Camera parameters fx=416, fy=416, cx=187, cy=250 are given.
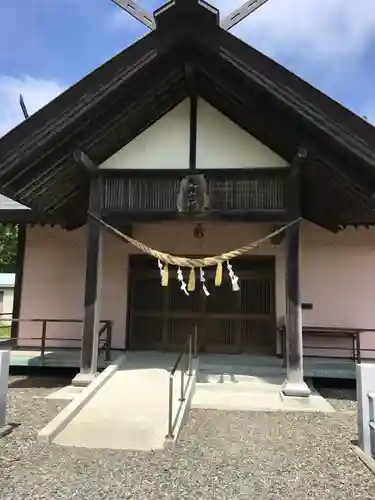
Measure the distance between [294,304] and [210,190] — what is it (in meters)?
2.23

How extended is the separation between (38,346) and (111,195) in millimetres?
4491

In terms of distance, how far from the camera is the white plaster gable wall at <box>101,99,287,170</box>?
22.4 ft

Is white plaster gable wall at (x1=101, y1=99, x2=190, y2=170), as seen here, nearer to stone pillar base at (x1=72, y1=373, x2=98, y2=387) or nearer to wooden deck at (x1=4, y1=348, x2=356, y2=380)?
stone pillar base at (x1=72, y1=373, x2=98, y2=387)

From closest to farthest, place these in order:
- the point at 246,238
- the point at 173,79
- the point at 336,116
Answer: the point at 336,116 < the point at 173,79 < the point at 246,238

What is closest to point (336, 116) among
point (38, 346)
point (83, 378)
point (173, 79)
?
point (173, 79)

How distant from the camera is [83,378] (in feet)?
20.7

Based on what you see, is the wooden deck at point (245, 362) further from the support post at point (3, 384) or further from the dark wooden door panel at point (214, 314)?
the support post at point (3, 384)

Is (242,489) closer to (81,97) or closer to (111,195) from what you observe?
(111,195)

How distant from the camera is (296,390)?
19.7 feet

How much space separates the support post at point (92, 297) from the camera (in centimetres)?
645

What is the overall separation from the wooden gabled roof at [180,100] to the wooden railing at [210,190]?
A: 0.49 metres

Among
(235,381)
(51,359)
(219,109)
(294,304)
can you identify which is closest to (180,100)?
(219,109)

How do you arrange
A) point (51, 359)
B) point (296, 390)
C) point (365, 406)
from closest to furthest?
point (365, 406) → point (296, 390) → point (51, 359)

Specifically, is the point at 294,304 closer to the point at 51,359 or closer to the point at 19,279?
the point at 51,359
